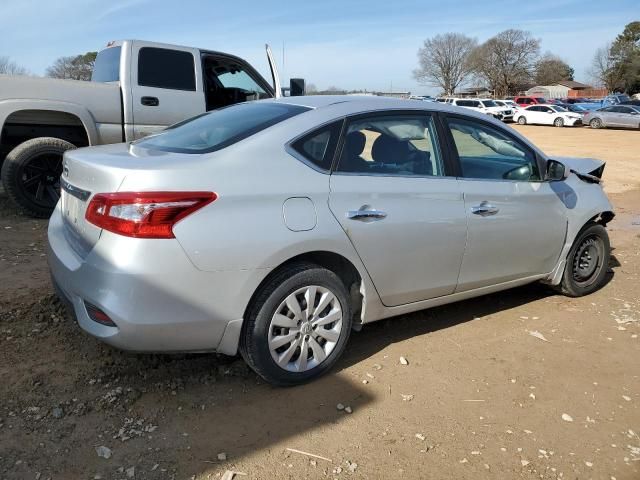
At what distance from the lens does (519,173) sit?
14.1 ft

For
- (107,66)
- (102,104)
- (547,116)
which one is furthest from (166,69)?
(547,116)

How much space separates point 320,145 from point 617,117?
35.5m

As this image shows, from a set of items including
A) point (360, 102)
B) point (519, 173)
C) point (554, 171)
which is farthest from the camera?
point (554, 171)

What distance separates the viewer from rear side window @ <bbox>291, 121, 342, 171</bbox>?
322 cm

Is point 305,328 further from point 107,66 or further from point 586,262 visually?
point 107,66

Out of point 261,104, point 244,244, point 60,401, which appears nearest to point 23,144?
point 261,104

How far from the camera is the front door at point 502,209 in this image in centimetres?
392

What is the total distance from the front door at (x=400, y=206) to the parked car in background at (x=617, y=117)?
112 ft

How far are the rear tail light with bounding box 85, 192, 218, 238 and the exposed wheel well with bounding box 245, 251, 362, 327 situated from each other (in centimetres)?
58

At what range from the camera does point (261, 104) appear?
3.85 m

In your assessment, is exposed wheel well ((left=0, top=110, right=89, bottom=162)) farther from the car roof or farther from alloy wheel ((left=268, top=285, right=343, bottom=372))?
alloy wheel ((left=268, top=285, right=343, bottom=372))

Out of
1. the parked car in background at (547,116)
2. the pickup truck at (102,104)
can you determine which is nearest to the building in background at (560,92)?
the parked car in background at (547,116)

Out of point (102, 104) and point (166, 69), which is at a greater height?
point (166, 69)

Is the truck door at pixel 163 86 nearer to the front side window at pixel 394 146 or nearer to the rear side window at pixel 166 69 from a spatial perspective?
the rear side window at pixel 166 69
